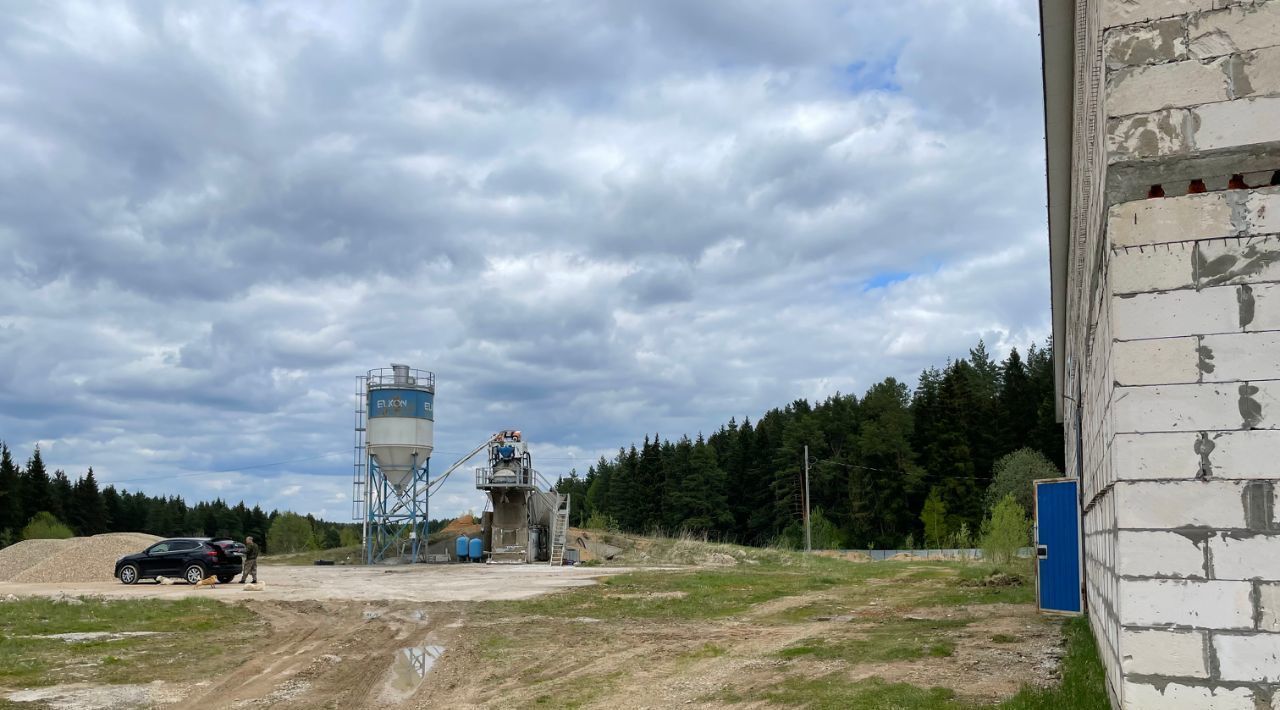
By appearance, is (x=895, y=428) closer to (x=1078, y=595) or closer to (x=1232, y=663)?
(x=1078, y=595)

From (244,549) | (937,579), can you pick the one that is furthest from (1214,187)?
(244,549)

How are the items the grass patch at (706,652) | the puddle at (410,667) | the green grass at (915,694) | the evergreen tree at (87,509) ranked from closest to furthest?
the green grass at (915,694), the puddle at (410,667), the grass patch at (706,652), the evergreen tree at (87,509)

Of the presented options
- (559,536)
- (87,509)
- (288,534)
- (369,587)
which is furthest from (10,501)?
(369,587)

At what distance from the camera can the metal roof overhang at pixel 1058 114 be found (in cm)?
904

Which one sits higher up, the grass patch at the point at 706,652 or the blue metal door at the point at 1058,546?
the blue metal door at the point at 1058,546

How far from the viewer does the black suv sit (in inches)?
1192

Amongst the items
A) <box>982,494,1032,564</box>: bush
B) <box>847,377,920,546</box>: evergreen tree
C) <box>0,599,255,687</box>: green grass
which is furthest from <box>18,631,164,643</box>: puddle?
<box>847,377,920,546</box>: evergreen tree

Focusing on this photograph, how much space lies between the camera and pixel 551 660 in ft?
44.1

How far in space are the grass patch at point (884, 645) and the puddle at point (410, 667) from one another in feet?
16.4

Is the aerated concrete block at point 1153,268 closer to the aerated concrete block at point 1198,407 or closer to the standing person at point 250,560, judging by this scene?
the aerated concrete block at point 1198,407

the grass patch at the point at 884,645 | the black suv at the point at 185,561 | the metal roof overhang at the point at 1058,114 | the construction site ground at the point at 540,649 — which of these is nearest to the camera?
the metal roof overhang at the point at 1058,114

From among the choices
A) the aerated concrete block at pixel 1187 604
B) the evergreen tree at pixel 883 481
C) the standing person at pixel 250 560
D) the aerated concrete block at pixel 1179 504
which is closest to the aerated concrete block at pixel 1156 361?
the aerated concrete block at pixel 1179 504

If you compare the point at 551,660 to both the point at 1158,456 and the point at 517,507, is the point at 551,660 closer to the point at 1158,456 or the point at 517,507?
the point at 1158,456

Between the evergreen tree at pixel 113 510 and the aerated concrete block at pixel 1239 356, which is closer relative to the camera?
the aerated concrete block at pixel 1239 356
